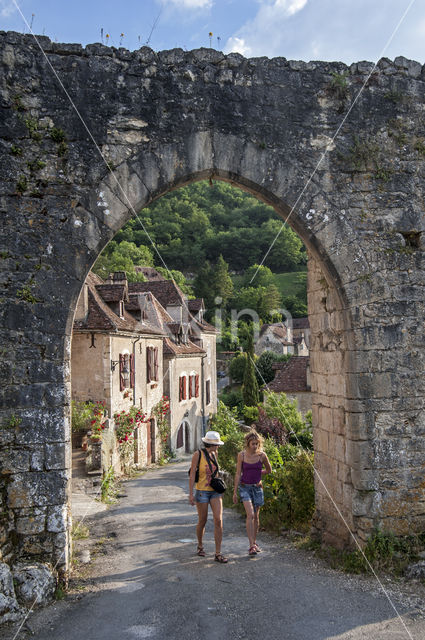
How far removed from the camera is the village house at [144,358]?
1536cm

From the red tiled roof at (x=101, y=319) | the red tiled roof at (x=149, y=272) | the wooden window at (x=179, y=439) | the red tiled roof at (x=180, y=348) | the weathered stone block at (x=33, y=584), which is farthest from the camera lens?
the red tiled roof at (x=149, y=272)

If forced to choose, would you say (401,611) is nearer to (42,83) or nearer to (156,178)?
(156,178)

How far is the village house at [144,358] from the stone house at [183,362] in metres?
0.05

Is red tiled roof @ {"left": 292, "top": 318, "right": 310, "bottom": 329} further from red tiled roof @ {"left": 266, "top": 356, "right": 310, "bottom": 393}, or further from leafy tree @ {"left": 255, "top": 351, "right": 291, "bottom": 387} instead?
red tiled roof @ {"left": 266, "top": 356, "right": 310, "bottom": 393}

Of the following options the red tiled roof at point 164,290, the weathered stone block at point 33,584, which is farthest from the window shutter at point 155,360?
the weathered stone block at point 33,584

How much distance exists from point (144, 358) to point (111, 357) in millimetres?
4018

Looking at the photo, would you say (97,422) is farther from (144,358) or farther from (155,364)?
(155,364)

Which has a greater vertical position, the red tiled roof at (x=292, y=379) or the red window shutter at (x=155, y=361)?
the red window shutter at (x=155, y=361)

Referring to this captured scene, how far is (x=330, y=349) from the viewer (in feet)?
21.3

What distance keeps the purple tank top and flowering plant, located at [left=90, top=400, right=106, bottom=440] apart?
670 cm

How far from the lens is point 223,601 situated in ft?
15.4

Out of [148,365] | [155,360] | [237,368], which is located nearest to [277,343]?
[237,368]

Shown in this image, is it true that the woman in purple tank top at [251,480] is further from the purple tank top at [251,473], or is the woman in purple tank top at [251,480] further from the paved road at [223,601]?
the paved road at [223,601]

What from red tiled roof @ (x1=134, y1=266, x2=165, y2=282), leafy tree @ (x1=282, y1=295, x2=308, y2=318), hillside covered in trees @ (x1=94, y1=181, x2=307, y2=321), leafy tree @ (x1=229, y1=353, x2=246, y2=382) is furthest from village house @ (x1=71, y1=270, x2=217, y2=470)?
leafy tree @ (x1=282, y1=295, x2=308, y2=318)
